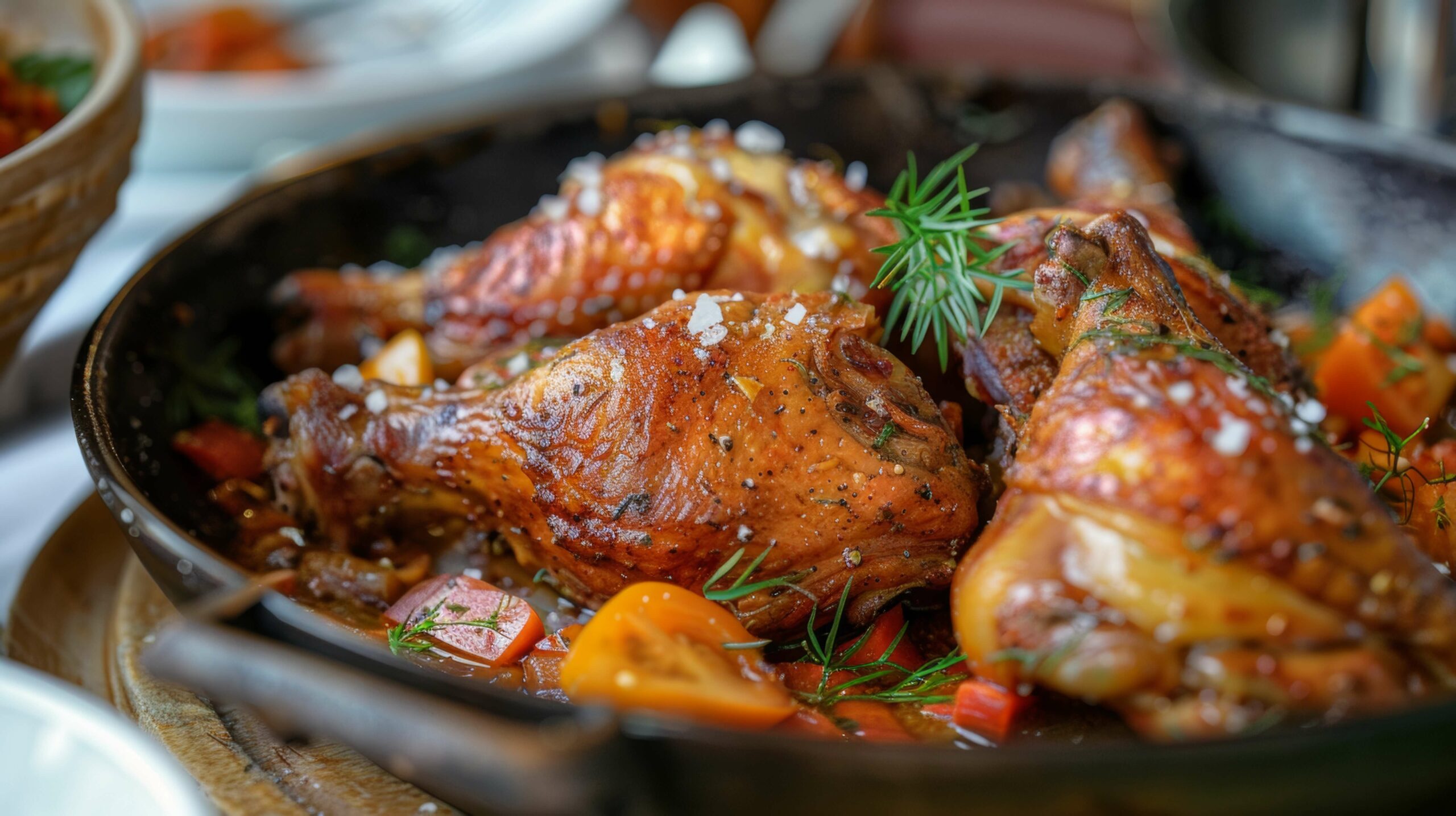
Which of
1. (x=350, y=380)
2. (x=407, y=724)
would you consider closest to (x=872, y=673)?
(x=407, y=724)

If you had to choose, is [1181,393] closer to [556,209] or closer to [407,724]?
[407,724]

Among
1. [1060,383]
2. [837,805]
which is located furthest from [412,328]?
[837,805]

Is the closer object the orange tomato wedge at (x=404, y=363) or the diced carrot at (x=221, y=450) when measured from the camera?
the diced carrot at (x=221, y=450)

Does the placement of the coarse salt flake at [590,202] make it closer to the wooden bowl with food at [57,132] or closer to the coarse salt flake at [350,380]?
the coarse salt flake at [350,380]

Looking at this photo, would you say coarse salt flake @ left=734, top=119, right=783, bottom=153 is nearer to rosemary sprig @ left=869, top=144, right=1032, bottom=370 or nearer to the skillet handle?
rosemary sprig @ left=869, top=144, right=1032, bottom=370

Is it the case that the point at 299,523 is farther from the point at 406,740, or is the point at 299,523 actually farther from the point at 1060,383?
the point at 1060,383

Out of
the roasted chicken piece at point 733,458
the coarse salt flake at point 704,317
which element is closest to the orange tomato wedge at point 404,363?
the roasted chicken piece at point 733,458
